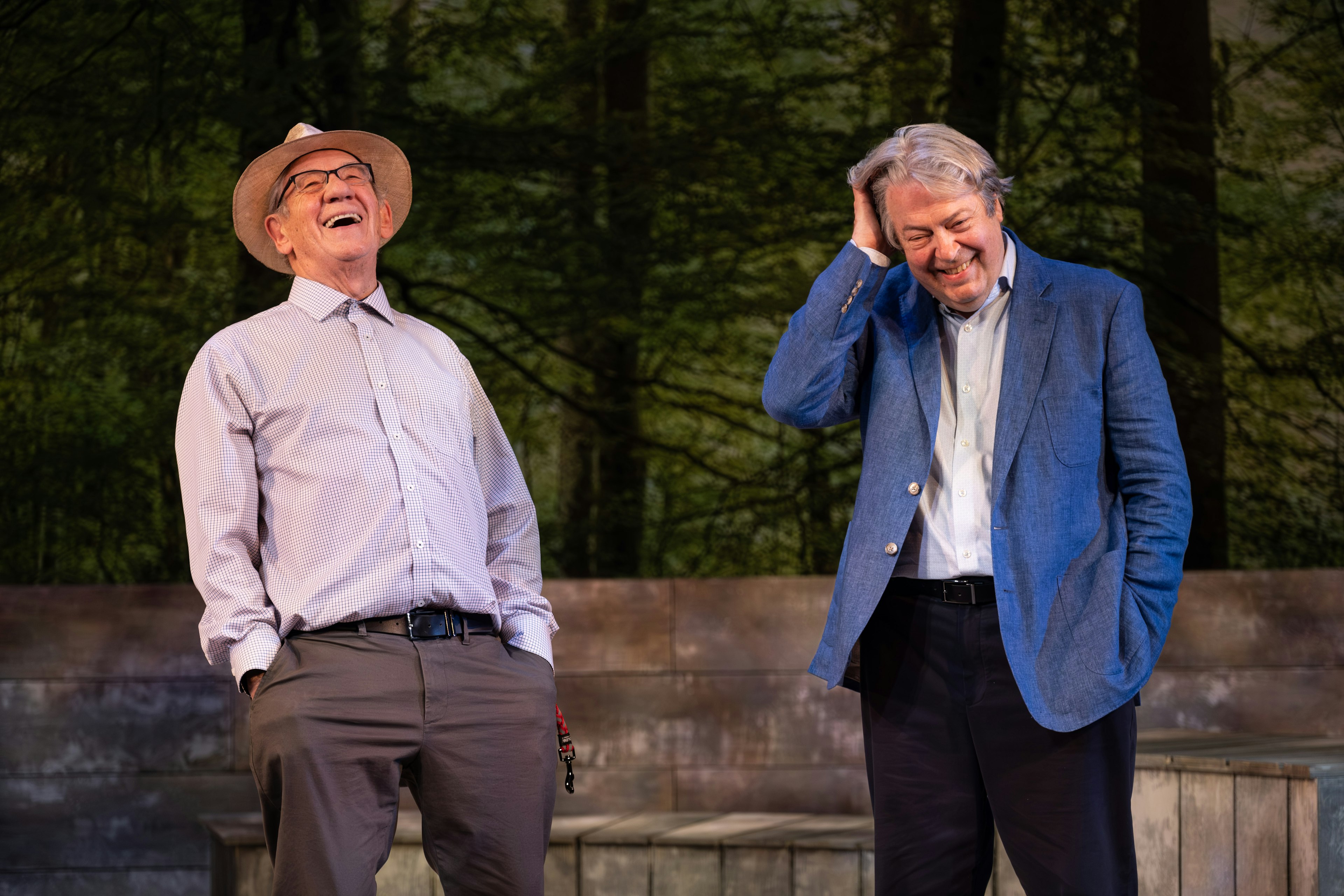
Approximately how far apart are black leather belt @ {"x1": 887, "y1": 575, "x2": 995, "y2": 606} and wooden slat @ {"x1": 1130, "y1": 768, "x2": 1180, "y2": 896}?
1325mm

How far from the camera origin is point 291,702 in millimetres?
2111

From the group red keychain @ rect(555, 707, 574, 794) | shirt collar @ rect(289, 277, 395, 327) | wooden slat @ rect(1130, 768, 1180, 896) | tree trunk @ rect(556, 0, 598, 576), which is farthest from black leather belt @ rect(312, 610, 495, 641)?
tree trunk @ rect(556, 0, 598, 576)

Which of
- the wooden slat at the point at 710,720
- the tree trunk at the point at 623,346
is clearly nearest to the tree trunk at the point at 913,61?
the tree trunk at the point at 623,346

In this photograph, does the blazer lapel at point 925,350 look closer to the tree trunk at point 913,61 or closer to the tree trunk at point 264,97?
the tree trunk at point 913,61

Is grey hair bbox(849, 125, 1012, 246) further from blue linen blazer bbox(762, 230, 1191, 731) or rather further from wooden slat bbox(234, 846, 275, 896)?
wooden slat bbox(234, 846, 275, 896)

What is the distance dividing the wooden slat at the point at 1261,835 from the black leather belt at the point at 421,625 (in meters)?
1.78

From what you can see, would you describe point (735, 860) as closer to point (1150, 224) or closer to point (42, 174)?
point (1150, 224)

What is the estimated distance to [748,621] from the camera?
181 inches

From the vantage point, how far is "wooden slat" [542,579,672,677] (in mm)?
4625

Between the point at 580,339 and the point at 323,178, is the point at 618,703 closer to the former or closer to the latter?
the point at 580,339

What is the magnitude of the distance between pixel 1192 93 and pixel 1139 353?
3.55m

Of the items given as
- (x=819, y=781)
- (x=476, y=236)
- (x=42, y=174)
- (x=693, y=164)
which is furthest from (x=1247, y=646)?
(x=42, y=174)

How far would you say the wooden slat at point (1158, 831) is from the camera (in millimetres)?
3049

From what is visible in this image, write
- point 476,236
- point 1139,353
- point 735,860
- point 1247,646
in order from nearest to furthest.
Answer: point 1139,353 < point 735,860 < point 1247,646 < point 476,236
